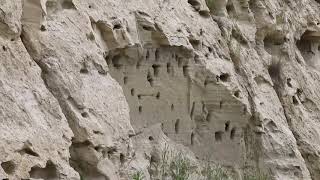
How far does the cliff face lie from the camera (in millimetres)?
5430

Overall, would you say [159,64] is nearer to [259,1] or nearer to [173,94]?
[173,94]

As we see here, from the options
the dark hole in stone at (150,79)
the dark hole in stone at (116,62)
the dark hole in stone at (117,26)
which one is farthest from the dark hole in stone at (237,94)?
the dark hole in stone at (117,26)

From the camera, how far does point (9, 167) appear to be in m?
5.03

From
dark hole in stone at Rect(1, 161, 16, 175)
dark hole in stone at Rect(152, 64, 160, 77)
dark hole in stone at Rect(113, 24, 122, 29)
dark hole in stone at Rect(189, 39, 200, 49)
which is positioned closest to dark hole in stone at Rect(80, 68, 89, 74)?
dark hole in stone at Rect(113, 24, 122, 29)

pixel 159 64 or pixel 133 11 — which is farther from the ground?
pixel 133 11

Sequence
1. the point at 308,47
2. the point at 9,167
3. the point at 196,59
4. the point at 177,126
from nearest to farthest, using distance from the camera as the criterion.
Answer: the point at 9,167 < the point at 177,126 < the point at 196,59 < the point at 308,47

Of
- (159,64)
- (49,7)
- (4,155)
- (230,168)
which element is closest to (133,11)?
(159,64)

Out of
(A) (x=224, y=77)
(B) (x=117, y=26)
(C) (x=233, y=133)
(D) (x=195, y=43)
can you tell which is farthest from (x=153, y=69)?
(C) (x=233, y=133)

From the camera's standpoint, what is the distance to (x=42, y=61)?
19.5ft

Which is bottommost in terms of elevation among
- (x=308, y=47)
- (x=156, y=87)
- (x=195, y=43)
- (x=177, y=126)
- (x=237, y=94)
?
(x=308, y=47)

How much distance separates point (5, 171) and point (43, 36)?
1.44 metres

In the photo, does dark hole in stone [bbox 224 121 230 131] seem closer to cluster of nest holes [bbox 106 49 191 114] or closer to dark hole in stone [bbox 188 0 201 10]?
cluster of nest holes [bbox 106 49 191 114]

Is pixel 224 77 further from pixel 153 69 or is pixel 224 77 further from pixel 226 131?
pixel 153 69

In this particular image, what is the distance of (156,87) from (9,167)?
3167mm
